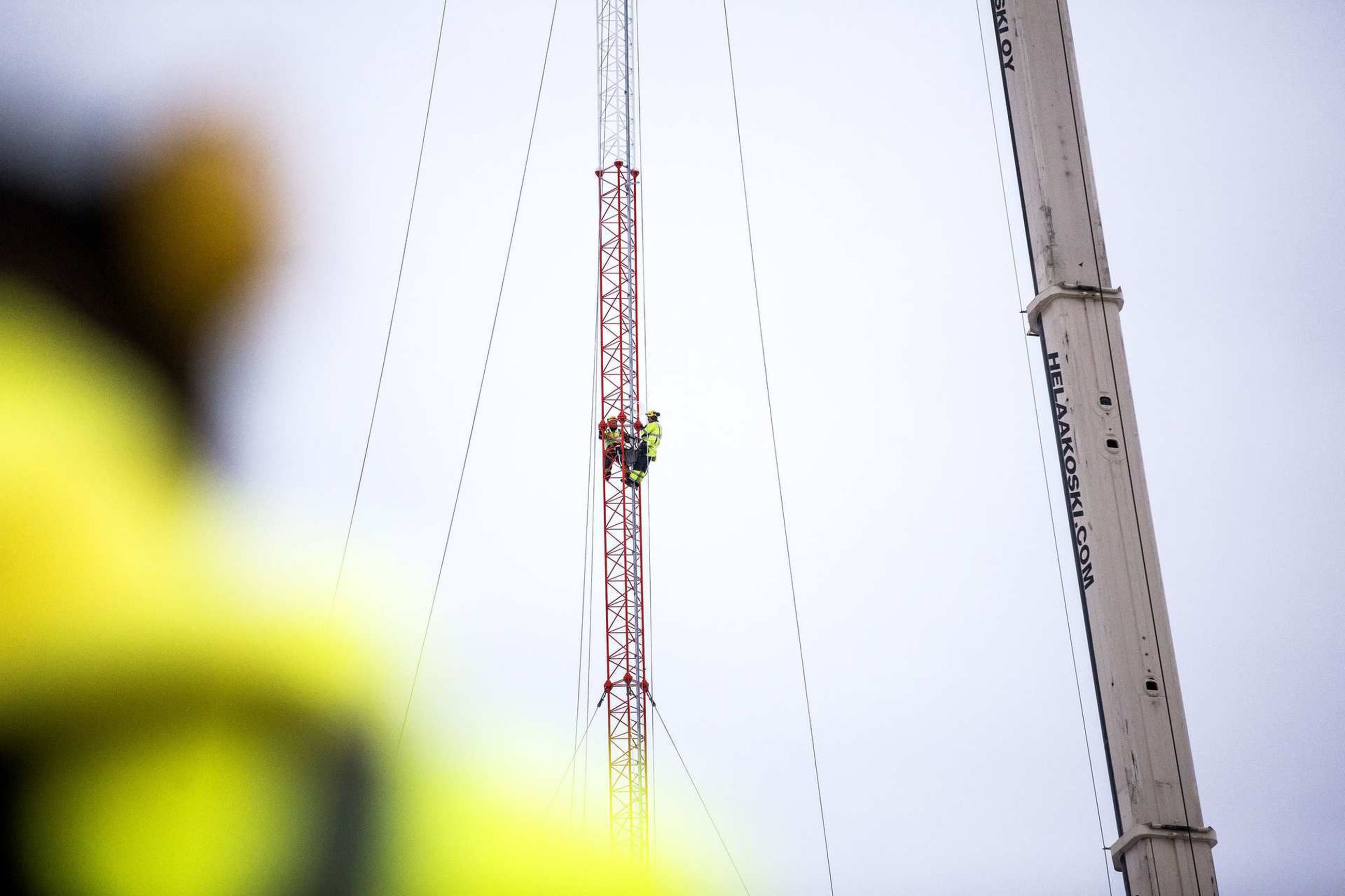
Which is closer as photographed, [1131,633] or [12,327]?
[12,327]

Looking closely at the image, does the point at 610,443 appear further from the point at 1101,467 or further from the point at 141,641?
the point at 141,641

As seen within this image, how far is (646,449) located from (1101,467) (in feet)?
106

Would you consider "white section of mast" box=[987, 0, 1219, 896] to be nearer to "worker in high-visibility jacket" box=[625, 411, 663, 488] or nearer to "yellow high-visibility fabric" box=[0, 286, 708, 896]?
"yellow high-visibility fabric" box=[0, 286, 708, 896]

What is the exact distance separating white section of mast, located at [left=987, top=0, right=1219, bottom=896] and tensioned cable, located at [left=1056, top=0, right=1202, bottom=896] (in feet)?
0.05

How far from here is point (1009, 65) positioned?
1489 cm

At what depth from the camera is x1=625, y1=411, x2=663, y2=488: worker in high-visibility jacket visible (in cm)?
4197

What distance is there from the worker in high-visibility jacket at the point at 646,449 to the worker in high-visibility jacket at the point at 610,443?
2.91ft

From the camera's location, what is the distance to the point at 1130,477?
13055 mm

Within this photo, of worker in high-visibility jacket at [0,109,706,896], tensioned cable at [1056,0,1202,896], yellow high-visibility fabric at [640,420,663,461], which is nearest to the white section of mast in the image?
tensioned cable at [1056,0,1202,896]

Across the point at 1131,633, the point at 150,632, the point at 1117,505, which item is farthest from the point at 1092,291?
the point at 150,632

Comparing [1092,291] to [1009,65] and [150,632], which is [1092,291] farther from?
[150,632]

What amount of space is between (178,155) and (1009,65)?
592 inches

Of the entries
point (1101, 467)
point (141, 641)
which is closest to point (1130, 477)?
point (1101, 467)

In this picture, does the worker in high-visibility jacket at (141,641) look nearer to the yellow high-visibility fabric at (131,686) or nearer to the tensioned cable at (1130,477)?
the yellow high-visibility fabric at (131,686)
